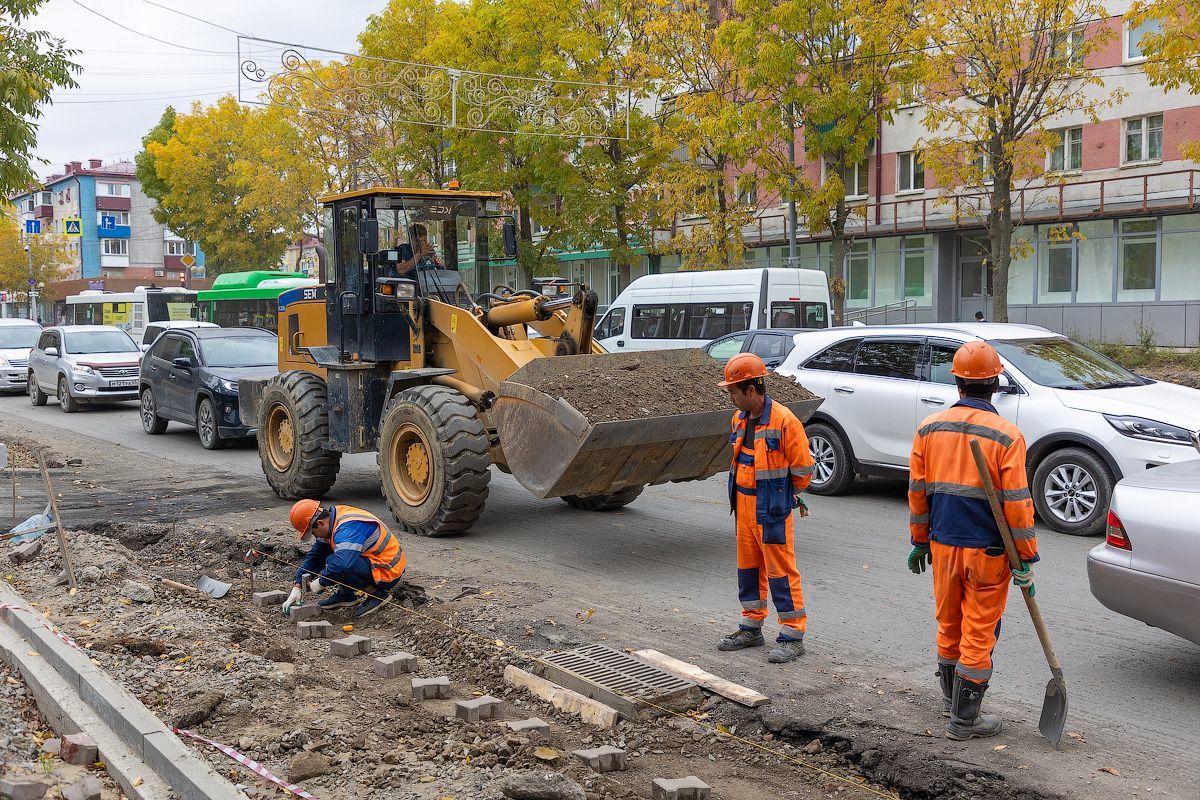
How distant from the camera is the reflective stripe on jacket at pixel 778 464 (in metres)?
6.23

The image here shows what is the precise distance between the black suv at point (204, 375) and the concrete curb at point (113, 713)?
31.7 feet

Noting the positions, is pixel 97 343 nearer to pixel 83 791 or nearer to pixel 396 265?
pixel 396 265

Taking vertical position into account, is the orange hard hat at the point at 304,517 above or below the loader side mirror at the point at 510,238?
below

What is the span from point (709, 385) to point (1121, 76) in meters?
25.2

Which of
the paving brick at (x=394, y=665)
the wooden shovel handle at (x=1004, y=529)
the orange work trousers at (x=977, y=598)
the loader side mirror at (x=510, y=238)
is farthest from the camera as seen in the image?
the loader side mirror at (x=510, y=238)

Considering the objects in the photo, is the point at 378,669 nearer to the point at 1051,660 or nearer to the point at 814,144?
the point at 1051,660

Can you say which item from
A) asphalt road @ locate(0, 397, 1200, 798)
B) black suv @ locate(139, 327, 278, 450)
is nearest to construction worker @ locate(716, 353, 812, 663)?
asphalt road @ locate(0, 397, 1200, 798)

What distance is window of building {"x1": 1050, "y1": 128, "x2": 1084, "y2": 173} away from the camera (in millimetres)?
30953

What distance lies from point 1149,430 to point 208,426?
40.2ft

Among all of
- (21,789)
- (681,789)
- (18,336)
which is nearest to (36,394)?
(18,336)

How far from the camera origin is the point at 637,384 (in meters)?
8.68

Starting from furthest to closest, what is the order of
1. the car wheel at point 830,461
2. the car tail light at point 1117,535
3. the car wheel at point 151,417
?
the car wheel at point 151,417
the car wheel at point 830,461
the car tail light at point 1117,535

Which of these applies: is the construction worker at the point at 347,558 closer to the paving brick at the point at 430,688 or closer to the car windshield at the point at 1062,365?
the paving brick at the point at 430,688

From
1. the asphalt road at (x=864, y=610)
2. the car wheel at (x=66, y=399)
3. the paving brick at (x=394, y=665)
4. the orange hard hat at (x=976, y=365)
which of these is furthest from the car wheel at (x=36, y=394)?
the orange hard hat at (x=976, y=365)
